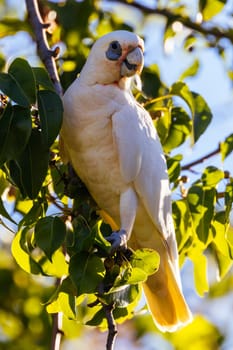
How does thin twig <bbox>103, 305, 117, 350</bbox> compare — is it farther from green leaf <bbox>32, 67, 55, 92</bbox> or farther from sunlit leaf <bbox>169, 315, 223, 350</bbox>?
sunlit leaf <bbox>169, 315, 223, 350</bbox>

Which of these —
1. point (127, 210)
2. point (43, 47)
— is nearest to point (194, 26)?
point (43, 47)

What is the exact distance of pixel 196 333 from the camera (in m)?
3.73

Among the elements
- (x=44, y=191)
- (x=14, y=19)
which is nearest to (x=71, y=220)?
(x=44, y=191)

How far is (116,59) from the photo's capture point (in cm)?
307

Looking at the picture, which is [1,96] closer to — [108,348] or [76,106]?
[76,106]

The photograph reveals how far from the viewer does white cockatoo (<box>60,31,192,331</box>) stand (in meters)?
2.98

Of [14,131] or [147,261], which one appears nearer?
[14,131]

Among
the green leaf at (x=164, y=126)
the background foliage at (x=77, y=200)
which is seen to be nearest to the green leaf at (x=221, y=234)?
the background foliage at (x=77, y=200)

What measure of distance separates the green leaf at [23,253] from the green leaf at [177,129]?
728mm

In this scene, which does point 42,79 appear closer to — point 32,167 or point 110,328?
point 32,167

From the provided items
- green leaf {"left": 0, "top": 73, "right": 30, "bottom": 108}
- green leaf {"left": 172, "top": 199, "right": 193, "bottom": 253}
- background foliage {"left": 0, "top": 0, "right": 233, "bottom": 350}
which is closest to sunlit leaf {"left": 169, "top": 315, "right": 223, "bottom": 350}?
background foliage {"left": 0, "top": 0, "right": 233, "bottom": 350}

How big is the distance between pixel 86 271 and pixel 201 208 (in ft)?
2.01

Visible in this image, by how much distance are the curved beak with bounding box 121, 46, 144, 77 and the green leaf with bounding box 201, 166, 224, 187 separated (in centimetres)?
43

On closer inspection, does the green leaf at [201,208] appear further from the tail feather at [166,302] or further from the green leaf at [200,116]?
the tail feather at [166,302]
